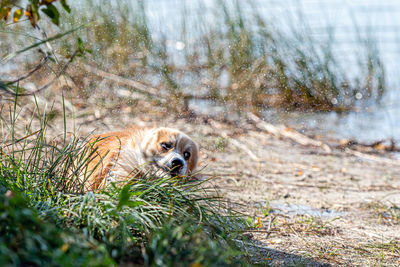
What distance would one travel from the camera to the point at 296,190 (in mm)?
3900

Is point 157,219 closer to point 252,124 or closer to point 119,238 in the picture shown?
point 119,238

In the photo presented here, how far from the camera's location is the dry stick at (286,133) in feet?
19.0

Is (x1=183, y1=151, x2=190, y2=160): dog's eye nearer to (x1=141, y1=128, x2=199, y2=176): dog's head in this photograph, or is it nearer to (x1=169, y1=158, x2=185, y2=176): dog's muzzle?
(x1=141, y1=128, x2=199, y2=176): dog's head

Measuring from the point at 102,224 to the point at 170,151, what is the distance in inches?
56.3

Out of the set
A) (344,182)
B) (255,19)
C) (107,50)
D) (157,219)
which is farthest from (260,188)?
(107,50)

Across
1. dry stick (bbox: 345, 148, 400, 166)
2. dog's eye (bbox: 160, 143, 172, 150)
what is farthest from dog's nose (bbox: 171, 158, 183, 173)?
dry stick (bbox: 345, 148, 400, 166)

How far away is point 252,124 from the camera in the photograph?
19.8ft

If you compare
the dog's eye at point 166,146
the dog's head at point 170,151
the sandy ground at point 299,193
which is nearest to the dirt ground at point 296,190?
the sandy ground at point 299,193

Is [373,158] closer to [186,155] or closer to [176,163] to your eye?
[186,155]

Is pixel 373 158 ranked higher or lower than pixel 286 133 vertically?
lower

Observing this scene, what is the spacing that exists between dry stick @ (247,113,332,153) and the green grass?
13.0 feet

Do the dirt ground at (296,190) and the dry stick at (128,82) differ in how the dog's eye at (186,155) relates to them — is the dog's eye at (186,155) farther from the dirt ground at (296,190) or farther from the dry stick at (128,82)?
the dry stick at (128,82)

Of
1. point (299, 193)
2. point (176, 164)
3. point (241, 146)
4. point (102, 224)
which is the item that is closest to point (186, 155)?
point (176, 164)

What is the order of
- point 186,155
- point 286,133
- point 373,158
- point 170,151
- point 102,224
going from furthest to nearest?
1. point 286,133
2. point 373,158
3. point 186,155
4. point 170,151
5. point 102,224
